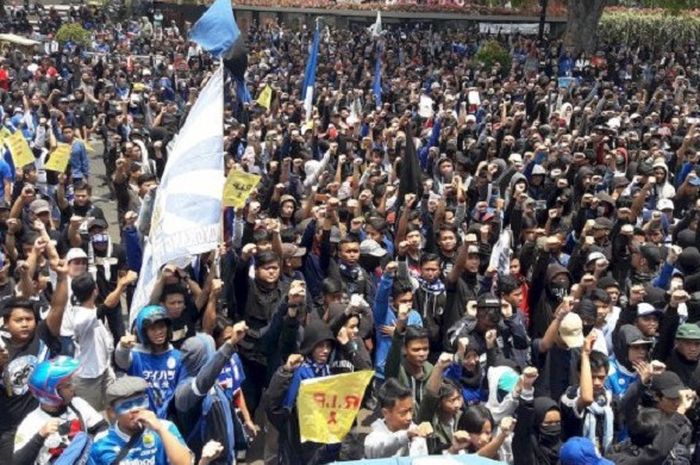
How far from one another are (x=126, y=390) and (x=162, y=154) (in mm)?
8115

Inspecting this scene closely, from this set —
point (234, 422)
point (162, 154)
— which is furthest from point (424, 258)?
point (162, 154)

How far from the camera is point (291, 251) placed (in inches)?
260

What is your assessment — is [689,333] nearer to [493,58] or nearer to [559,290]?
[559,290]

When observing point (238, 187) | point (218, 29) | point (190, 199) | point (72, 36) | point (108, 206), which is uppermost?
point (218, 29)

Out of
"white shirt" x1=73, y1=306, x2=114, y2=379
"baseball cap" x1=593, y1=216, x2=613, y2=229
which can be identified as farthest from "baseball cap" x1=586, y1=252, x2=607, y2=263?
"white shirt" x1=73, y1=306, x2=114, y2=379

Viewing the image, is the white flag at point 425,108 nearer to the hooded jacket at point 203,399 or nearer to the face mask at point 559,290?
the face mask at point 559,290

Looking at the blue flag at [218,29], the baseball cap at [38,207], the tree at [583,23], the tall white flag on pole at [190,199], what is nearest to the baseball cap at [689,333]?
the tall white flag on pole at [190,199]

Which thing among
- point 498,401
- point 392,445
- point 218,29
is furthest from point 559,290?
point 218,29

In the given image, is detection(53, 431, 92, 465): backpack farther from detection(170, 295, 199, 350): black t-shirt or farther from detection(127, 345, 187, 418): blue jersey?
detection(170, 295, 199, 350): black t-shirt

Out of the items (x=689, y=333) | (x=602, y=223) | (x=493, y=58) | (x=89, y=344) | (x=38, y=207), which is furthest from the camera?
(x=493, y=58)

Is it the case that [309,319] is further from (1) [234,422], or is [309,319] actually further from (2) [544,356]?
(2) [544,356]

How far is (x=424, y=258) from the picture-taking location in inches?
257

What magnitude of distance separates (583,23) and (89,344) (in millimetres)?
24244

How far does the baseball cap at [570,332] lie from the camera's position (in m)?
5.09
